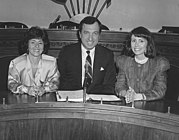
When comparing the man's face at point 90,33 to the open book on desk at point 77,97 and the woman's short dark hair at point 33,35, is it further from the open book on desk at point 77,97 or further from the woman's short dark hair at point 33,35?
the open book on desk at point 77,97

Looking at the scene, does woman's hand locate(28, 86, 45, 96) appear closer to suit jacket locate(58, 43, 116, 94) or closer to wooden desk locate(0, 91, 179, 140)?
wooden desk locate(0, 91, 179, 140)

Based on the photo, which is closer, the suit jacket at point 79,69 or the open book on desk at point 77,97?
the open book on desk at point 77,97

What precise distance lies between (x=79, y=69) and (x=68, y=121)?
105 cm

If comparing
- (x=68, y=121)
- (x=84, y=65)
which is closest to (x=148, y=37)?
(x=84, y=65)

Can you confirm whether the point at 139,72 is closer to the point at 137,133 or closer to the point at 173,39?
the point at 137,133

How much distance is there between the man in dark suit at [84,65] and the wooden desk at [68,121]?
0.89 m

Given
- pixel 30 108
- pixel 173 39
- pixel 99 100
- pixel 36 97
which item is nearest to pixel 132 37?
pixel 99 100

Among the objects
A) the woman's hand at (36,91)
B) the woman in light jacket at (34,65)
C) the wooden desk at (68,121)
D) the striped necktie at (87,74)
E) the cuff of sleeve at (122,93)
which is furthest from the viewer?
the woman in light jacket at (34,65)

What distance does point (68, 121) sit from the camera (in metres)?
2.10

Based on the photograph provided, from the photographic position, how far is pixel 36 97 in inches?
93.7

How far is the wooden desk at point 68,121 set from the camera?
203cm

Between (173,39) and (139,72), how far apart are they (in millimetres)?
1758

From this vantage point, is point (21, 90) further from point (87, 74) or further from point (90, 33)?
point (90, 33)

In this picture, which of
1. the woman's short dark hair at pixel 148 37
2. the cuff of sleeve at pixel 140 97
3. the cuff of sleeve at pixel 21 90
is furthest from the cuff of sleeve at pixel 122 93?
the cuff of sleeve at pixel 21 90
